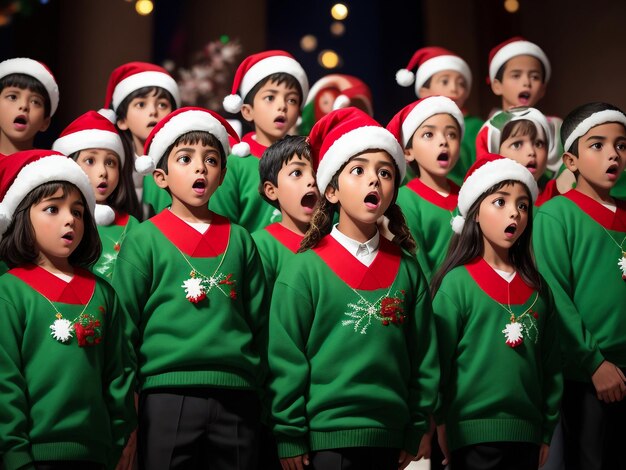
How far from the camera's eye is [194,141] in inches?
142

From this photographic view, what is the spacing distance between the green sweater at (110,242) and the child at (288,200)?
520 millimetres

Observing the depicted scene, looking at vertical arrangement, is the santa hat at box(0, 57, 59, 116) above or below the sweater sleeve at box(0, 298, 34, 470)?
above

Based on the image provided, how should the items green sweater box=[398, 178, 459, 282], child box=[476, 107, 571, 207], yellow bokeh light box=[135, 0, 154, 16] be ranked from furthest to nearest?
1. yellow bokeh light box=[135, 0, 154, 16]
2. child box=[476, 107, 571, 207]
3. green sweater box=[398, 178, 459, 282]

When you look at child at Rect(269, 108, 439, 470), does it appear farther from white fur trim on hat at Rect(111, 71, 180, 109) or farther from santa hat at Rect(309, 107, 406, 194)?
white fur trim on hat at Rect(111, 71, 180, 109)

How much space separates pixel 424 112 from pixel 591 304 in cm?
105

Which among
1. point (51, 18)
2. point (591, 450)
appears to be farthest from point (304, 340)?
point (51, 18)

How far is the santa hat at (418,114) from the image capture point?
4445 mm

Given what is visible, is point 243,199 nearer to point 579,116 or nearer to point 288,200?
point 288,200

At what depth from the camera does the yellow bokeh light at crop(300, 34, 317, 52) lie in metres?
6.49

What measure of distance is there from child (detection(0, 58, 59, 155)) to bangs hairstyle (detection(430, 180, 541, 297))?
1.75m

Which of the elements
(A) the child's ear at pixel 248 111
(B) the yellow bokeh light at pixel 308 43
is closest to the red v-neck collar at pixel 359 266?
(A) the child's ear at pixel 248 111

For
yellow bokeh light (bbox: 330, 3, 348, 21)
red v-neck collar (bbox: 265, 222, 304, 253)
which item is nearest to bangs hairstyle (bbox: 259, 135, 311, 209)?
red v-neck collar (bbox: 265, 222, 304, 253)

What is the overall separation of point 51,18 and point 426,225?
260 centimetres

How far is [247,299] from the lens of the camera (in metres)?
3.52
